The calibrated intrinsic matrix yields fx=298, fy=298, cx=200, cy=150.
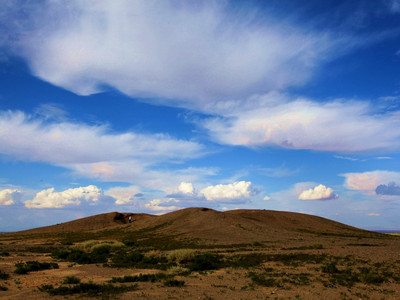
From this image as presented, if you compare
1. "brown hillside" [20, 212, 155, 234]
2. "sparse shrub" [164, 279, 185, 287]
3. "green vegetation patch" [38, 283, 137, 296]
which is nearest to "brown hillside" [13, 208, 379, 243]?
"brown hillside" [20, 212, 155, 234]

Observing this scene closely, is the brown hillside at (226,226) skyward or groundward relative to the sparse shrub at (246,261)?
skyward

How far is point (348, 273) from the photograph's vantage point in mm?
18703

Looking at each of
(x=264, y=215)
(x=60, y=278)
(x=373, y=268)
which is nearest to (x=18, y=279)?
(x=60, y=278)

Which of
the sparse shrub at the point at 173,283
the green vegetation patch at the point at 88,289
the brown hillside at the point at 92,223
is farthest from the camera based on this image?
the brown hillside at the point at 92,223

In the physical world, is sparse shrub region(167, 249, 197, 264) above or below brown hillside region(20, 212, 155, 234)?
below

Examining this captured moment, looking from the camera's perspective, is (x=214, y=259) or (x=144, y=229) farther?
(x=144, y=229)

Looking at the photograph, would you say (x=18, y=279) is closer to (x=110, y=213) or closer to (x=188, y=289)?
(x=188, y=289)

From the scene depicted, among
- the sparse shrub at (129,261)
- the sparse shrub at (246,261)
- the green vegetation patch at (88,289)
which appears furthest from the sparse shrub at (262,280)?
the sparse shrub at (129,261)

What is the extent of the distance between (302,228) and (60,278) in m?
56.3

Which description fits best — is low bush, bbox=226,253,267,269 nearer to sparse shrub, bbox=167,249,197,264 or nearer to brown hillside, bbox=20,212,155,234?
Result: sparse shrub, bbox=167,249,197,264

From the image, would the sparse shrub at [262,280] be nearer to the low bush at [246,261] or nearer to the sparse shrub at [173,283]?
A: the low bush at [246,261]

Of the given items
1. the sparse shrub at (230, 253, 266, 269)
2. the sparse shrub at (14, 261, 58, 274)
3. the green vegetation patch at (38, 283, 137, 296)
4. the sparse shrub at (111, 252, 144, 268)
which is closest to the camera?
the green vegetation patch at (38, 283, 137, 296)

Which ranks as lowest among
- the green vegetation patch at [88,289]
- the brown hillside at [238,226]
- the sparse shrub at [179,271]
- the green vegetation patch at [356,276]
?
the green vegetation patch at [356,276]

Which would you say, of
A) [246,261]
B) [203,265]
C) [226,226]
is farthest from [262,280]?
[226,226]
